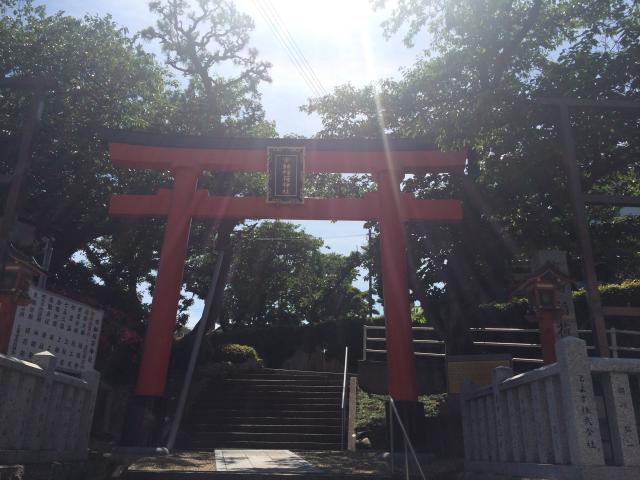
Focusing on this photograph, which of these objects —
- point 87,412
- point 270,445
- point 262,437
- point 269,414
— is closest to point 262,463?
point 87,412

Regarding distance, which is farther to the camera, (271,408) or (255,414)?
(271,408)

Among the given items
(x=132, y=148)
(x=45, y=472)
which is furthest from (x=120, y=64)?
(x=45, y=472)

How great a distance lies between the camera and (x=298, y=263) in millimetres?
25125

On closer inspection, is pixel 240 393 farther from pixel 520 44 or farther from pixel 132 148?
pixel 520 44

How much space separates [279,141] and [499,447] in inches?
283

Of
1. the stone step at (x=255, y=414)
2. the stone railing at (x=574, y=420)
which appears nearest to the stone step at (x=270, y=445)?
the stone step at (x=255, y=414)

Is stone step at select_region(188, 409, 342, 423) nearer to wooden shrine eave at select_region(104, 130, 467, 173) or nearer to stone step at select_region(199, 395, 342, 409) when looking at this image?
stone step at select_region(199, 395, 342, 409)

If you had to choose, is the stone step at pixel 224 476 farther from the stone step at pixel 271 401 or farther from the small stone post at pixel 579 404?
the stone step at pixel 271 401

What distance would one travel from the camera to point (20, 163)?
6.06 meters

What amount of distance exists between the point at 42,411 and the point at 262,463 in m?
3.12

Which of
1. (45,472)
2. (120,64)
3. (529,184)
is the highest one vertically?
(120,64)

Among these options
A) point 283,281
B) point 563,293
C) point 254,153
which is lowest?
point 563,293

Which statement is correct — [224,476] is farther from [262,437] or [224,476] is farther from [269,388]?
[269,388]

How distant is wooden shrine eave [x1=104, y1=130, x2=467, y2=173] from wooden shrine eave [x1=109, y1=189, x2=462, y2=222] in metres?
0.62
